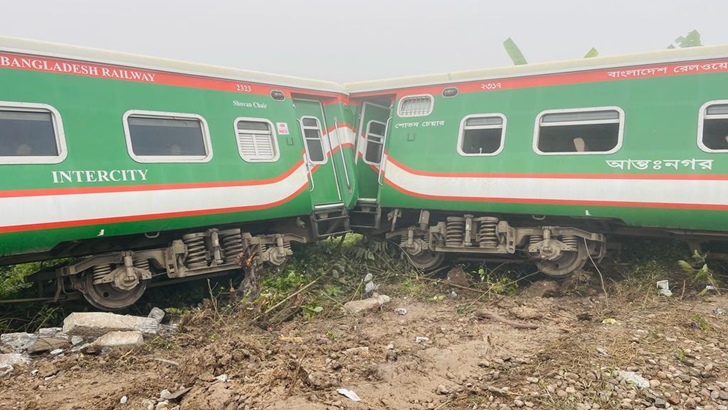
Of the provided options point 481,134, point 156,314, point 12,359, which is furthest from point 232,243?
point 481,134

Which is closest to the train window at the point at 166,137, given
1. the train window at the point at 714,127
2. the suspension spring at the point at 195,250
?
the suspension spring at the point at 195,250

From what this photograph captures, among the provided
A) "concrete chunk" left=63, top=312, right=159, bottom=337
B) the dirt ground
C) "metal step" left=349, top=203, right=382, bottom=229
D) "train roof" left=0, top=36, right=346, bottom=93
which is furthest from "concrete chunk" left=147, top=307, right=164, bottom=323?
"metal step" left=349, top=203, right=382, bottom=229

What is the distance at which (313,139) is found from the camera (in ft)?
30.5

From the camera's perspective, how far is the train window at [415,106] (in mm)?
8883

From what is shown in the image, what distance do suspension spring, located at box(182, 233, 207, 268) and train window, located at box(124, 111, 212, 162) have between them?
1.11 metres

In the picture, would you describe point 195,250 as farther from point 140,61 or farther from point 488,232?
point 488,232

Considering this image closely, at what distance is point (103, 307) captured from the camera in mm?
6605

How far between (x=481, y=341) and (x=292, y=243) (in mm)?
4722

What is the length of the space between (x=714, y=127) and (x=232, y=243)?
6861mm

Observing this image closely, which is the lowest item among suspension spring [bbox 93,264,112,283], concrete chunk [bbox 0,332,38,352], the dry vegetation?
the dry vegetation

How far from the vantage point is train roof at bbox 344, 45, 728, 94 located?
6695 millimetres

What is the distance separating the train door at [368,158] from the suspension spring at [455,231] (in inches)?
65.7

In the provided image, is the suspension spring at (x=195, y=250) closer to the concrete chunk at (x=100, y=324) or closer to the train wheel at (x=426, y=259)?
the concrete chunk at (x=100, y=324)

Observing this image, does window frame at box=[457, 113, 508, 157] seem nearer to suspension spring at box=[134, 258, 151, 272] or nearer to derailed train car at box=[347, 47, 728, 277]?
derailed train car at box=[347, 47, 728, 277]
